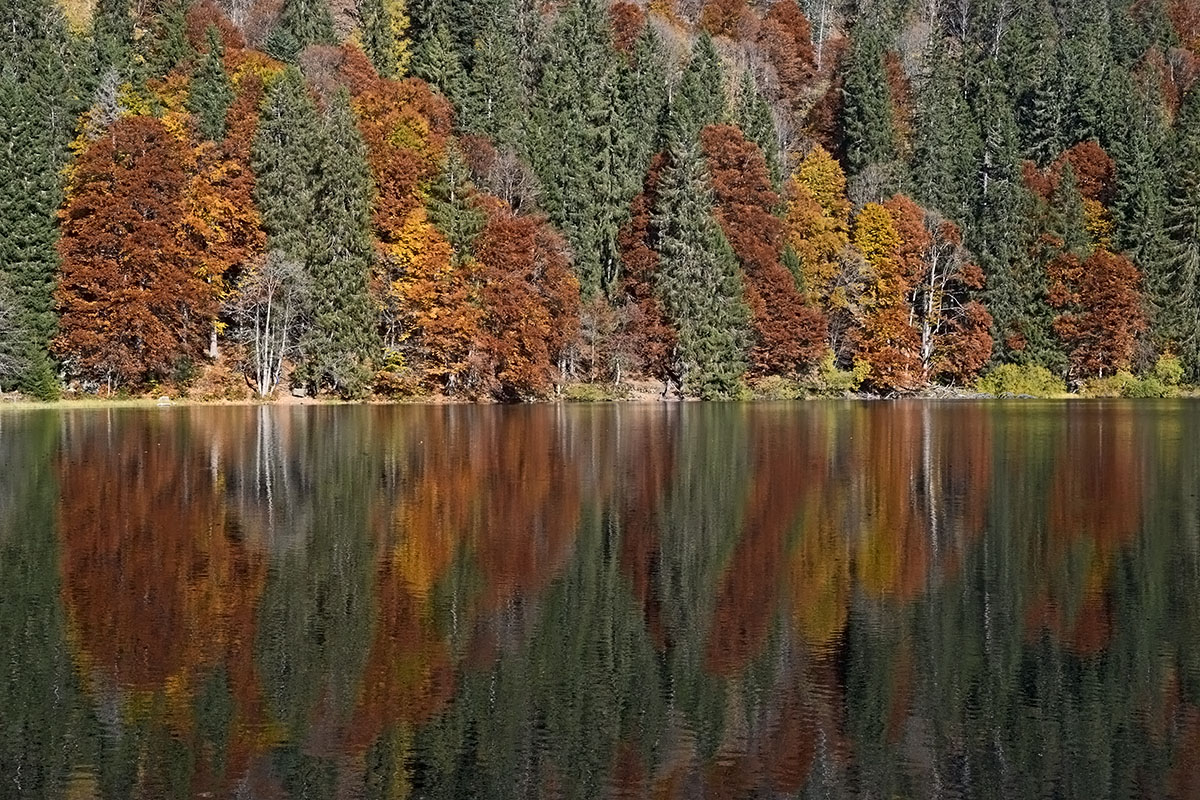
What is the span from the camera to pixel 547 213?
9900 centimetres

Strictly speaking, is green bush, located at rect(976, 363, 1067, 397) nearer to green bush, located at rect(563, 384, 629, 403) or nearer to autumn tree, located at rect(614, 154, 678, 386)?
autumn tree, located at rect(614, 154, 678, 386)

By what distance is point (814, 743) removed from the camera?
48.3ft

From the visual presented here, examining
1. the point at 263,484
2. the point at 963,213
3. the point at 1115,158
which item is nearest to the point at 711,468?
the point at 263,484

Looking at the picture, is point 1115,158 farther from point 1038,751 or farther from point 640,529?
point 1038,751

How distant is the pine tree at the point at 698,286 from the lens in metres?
93.2

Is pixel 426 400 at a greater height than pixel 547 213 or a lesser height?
lesser

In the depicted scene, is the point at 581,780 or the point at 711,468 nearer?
the point at 581,780

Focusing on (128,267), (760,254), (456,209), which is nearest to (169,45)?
(128,267)

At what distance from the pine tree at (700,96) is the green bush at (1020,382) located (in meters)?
27.0

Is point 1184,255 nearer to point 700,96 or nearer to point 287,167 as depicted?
point 700,96

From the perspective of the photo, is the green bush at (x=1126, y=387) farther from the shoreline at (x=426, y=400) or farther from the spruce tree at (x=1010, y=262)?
the spruce tree at (x=1010, y=262)

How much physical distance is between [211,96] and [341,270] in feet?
53.6

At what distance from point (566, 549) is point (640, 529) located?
2.92m

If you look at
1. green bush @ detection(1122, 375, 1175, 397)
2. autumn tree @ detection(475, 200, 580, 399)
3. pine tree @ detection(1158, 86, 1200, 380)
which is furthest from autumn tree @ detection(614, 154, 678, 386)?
pine tree @ detection(1158, 86, 1200, 380)
